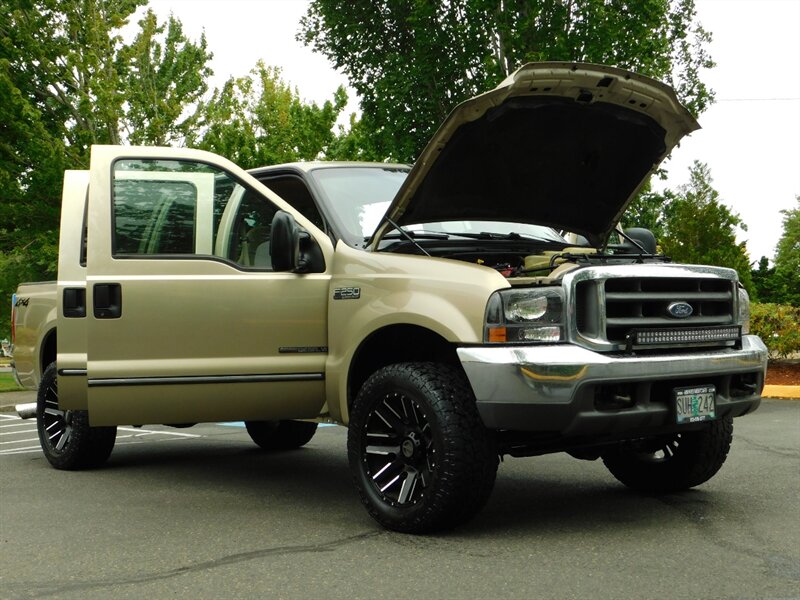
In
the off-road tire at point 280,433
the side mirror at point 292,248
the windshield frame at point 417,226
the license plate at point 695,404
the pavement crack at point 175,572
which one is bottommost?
the off-road tire at point 280,433

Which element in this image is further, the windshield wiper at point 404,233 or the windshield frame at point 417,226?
the windshield frame at point 417,226

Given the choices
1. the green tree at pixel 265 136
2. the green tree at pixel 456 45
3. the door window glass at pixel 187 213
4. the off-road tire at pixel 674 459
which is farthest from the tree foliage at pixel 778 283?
the door window glass at pixel 187 213

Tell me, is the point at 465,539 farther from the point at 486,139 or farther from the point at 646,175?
the point at 646,175

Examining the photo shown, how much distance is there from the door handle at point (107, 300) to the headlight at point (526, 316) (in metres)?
2.33

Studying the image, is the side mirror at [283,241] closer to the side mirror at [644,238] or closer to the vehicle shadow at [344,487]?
the vehicle shadow at [344,487]

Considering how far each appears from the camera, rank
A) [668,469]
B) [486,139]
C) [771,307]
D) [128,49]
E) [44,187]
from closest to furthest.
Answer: [486,139] → [668,469] → [771,307] → [44,187] → [128,49]

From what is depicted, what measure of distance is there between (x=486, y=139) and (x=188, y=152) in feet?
6.32

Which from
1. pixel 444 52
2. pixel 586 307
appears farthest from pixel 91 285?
pixel 444 52

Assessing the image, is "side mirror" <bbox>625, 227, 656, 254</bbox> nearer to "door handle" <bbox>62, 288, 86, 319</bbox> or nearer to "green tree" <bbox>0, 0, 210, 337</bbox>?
"door handle" <bbox>62, 288, 86, 319</bbox>

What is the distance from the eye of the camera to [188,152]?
6242 millimetres

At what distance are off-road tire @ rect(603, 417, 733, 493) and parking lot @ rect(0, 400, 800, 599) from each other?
12 cm

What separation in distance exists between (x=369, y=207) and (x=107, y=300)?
66.2 inches

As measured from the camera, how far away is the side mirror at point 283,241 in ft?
18.3

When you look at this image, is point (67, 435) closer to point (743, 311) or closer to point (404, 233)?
point (404, 233)
